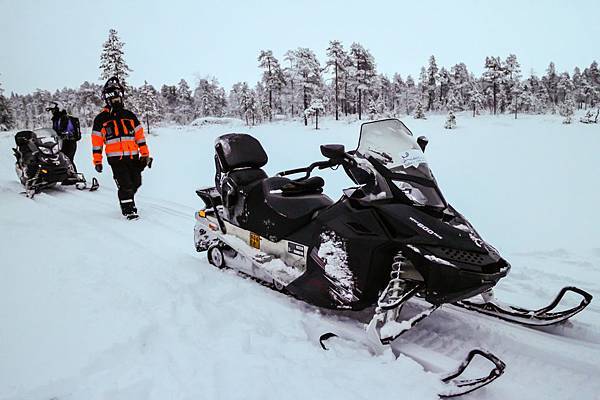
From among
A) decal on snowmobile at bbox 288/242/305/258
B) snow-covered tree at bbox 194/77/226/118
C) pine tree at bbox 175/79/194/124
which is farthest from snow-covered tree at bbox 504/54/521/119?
decal on snowmobile at bbox 288/242/305/258

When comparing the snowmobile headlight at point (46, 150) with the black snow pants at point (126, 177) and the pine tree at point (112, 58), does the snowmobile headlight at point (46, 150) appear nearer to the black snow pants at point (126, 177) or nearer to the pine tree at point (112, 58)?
the black snow pants at point (126, 177)

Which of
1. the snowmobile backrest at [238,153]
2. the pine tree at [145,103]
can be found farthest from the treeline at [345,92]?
the snowmobile backrest at [238,153]

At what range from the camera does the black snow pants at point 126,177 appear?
20.5 feet

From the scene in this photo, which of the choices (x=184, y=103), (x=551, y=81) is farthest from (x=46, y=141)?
(x=551, y=81)

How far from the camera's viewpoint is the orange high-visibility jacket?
6.18 meters

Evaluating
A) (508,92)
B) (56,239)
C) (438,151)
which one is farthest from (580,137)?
(508,92)

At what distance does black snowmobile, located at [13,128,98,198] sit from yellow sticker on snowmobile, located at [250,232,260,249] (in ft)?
20.3

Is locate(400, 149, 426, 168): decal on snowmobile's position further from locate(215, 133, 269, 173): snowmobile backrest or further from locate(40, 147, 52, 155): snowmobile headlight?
locate(40, 147, 52, 155): snowmobile headlight

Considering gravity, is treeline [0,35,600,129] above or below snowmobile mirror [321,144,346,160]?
above

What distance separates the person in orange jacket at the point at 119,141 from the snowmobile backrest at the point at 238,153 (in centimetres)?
286

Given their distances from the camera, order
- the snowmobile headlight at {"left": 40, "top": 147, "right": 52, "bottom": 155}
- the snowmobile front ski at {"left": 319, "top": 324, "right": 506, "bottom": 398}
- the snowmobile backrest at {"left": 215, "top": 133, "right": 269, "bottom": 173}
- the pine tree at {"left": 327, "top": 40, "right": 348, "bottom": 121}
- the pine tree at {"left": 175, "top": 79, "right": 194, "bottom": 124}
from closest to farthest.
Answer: the snowmobile front ski at {"left": 319, "top": 324, "right": 506, "bottom": 398}
the snowmobile backrest at {"left": 215, "top": 133, "right": 269, "bottom": 173}
the snowmobile headlight at {"left": 40, "top": 147, "right": 52, "bottom": 155}
the pine tree at {"left": 327, "top": 40, "right": 348, "bottom": 121}
the pine tree at {"left": 175, "top": 79, "right": 194, "bottom": 124}

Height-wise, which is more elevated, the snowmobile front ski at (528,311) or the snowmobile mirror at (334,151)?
the snowmobile mirror at (334,151)

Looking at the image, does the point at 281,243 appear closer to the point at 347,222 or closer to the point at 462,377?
the point at 347,222

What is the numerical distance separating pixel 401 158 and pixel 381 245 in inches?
23.4
